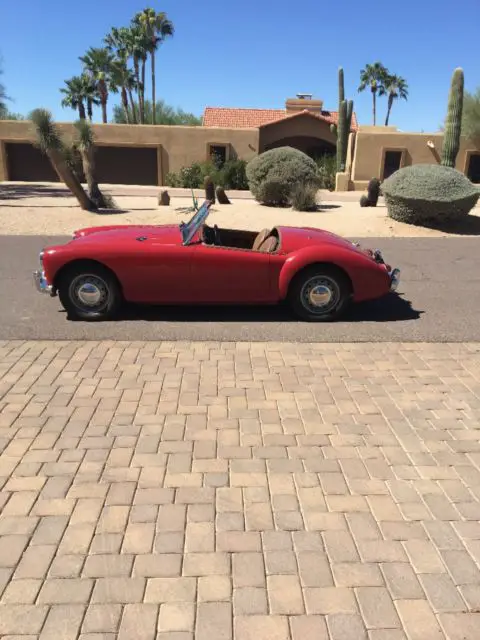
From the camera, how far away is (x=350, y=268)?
5.96 metres

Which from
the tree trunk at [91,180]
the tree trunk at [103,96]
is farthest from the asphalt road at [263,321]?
the tree trunk at [103,96]

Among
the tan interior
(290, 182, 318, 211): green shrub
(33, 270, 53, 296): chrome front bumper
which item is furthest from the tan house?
(33, 270, 53, 296): chrome front bumper

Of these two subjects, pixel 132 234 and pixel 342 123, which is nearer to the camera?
pixel 132 234

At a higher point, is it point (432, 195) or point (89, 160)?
point (89, 160)

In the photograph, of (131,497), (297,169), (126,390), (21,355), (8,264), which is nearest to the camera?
(131,497)

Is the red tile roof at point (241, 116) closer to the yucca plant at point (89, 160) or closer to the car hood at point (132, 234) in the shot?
the yucca plant at point (89, 160)

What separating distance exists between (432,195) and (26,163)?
85.2 feet

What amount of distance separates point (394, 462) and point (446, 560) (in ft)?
2.76

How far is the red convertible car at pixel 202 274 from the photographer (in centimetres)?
587

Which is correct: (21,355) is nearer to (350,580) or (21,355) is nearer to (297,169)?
(350,580)

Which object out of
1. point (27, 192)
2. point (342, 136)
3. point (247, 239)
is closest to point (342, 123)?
point (342, 136)

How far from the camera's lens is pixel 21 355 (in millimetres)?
5055

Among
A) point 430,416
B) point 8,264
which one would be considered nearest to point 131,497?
point 430,416

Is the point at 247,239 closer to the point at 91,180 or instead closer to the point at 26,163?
the point at 91,180
